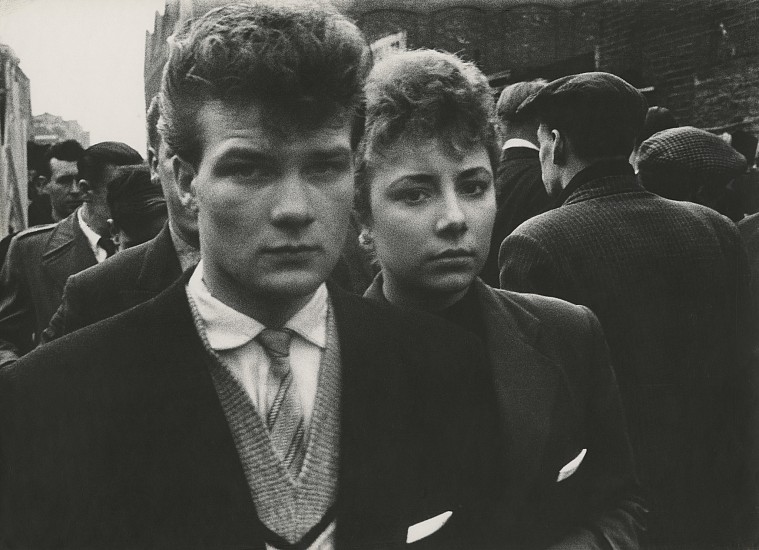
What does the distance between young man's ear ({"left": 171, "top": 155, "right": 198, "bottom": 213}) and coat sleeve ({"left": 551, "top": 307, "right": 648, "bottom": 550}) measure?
1.09 metres

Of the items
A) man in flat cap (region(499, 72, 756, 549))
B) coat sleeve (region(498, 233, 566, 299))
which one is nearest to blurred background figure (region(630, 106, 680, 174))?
man in flat cap (region(499, 72, 756, 549))

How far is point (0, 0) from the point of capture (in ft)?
6.77

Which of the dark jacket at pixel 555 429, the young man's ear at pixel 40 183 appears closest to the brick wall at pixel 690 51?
the dark jacket at pixel 555 429

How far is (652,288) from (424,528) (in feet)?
3.26

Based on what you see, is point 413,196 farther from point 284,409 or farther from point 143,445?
point 143,445

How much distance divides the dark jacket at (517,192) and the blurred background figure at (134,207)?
897 mm

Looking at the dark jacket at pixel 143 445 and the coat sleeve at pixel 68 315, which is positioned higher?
the coat sleeve at pixel 68 315

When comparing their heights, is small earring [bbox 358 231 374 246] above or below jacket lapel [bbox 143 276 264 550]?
above

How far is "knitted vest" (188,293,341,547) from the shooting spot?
160cm

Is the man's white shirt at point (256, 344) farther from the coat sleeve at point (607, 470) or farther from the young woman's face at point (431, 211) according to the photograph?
the coat sleeve at point (607, 470)

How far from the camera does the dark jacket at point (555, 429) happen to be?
6.53ft

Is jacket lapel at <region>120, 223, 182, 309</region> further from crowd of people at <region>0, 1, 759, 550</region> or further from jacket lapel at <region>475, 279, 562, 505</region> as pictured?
jacket lapel at <region>475, 279, 562, 505</region>

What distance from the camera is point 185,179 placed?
161 centimetres

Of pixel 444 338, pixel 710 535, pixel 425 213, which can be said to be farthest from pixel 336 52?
pixel 710 535
